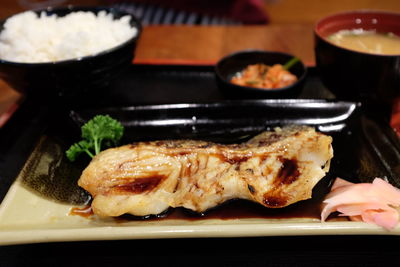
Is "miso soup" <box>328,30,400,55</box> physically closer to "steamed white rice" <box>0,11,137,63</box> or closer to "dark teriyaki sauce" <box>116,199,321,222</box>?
"dark teriyaki sauce" <box>116,199,321,222</box>

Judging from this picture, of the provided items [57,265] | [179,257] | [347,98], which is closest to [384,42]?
[347,98]

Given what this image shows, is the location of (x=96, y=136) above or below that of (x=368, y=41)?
below

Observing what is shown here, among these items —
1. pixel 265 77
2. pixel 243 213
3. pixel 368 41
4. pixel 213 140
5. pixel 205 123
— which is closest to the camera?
pixel 243 213

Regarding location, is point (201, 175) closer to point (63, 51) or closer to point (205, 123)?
point (205, 123)

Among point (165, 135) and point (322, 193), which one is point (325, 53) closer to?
point (322, 193)

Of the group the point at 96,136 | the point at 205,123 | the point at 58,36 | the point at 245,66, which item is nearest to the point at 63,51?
the point at 58,36

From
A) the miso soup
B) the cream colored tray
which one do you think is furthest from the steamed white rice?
the miso soup
